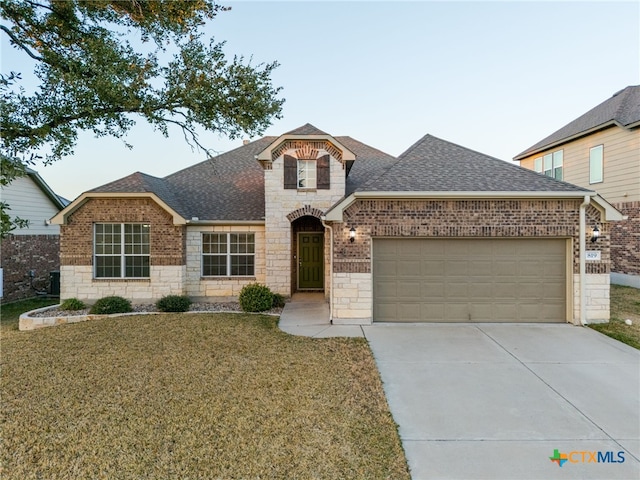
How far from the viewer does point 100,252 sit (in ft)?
36.7

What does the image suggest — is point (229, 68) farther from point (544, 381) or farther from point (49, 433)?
point (544, 381)

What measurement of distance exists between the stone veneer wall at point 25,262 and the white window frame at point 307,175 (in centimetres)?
1133

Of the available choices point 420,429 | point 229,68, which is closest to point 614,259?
point 420,429

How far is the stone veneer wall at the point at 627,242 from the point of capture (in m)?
12.6

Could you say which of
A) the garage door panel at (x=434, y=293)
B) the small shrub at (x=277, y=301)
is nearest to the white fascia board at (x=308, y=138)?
the small shrub at (x=277, y=301)

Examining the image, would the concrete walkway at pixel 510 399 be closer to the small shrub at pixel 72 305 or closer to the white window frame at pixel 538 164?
the small shrub at pixel 72 305

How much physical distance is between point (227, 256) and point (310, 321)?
179 inches

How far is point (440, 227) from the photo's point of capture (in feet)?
27.8

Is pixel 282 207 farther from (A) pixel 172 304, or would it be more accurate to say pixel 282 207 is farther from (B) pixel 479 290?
(B) pixel 479 290

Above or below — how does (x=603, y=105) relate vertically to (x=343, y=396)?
above

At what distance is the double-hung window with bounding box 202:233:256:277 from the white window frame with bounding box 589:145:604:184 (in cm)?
1531

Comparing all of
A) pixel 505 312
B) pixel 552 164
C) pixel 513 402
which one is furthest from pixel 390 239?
pixel 552 164

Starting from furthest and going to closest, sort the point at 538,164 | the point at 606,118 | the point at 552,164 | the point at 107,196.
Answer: the point at 538,164 → the point at 552,164 → the point at 606,118 → the point at 107,196

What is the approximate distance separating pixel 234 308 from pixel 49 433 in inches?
267
